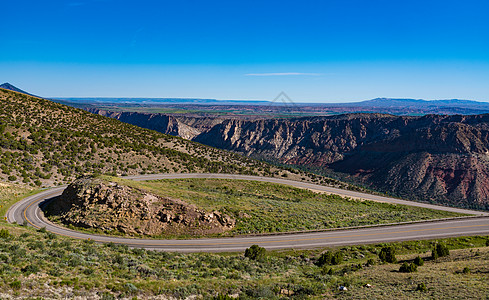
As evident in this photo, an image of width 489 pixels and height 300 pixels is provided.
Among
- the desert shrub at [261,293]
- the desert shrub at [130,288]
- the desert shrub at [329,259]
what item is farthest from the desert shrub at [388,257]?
the desert shrub at [130,288]

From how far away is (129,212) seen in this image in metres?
32.9

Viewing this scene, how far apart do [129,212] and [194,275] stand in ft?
56.0

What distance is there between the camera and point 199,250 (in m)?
27.8

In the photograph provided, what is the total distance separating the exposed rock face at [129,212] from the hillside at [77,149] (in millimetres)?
17482

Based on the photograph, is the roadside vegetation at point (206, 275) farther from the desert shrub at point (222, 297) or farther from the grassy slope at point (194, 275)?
the desert shrub at point (222, 297)

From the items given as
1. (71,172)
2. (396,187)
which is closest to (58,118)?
(71,172)

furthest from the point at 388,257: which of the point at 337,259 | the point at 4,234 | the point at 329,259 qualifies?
the point at 4,234

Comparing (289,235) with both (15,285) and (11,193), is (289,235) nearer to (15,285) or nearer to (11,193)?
(15,285)

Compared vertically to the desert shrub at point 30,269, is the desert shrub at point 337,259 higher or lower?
lower

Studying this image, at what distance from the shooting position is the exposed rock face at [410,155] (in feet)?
359

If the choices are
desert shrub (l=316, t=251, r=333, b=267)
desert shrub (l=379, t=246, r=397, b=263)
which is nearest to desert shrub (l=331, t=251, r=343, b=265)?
desert shrub (l=316, t=251, r=333, b=267)

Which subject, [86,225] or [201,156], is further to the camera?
[201,156]

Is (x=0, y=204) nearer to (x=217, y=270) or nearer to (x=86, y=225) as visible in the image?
(x=86, y=225)

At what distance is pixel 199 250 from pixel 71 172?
3761 centimetres
